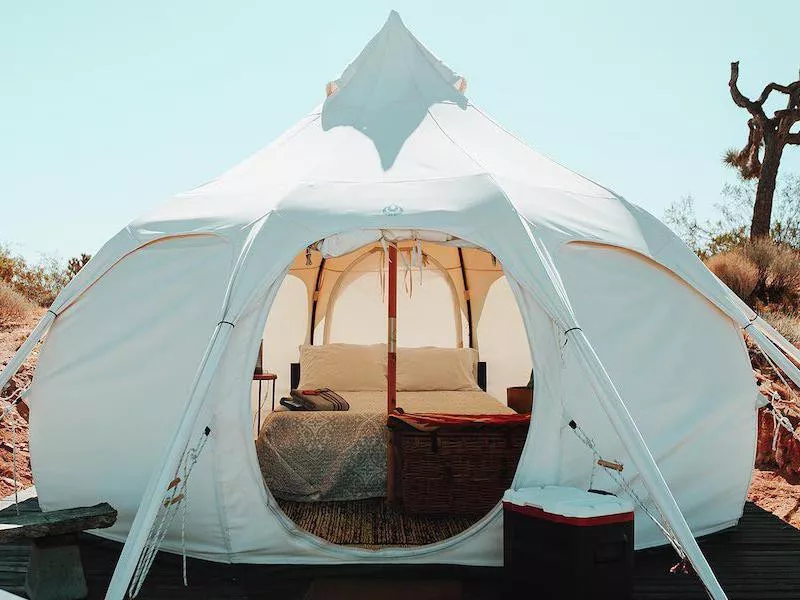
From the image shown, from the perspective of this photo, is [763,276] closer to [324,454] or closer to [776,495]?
[776,495]

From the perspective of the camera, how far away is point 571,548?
11.3ft

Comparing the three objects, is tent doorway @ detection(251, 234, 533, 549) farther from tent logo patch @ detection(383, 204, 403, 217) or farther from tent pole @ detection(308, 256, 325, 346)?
tent logo patch @ detection(383, 204, 403, 217)

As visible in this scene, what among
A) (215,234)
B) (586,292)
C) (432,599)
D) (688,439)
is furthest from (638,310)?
(215,234)

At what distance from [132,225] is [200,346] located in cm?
97

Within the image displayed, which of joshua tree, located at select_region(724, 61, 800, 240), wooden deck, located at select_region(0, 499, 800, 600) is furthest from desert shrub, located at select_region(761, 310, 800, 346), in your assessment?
wooden deck, located at select_region(0, 499, 800, 600)

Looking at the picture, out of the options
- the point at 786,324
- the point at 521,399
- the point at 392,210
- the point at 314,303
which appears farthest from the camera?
the point at 786,324

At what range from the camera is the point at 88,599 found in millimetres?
3686

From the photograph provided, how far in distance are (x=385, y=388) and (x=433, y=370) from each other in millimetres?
439

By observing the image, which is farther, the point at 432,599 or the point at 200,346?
the point at 200,346

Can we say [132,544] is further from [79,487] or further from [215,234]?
[215,234]

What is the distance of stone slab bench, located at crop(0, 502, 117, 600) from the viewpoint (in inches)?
144

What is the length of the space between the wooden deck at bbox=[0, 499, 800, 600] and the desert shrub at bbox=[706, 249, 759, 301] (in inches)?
251

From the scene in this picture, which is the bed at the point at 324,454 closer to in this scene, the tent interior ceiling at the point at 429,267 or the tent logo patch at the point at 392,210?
the tent logo patch at the point at 392,210

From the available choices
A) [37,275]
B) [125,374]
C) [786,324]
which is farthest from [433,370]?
[37,275]
